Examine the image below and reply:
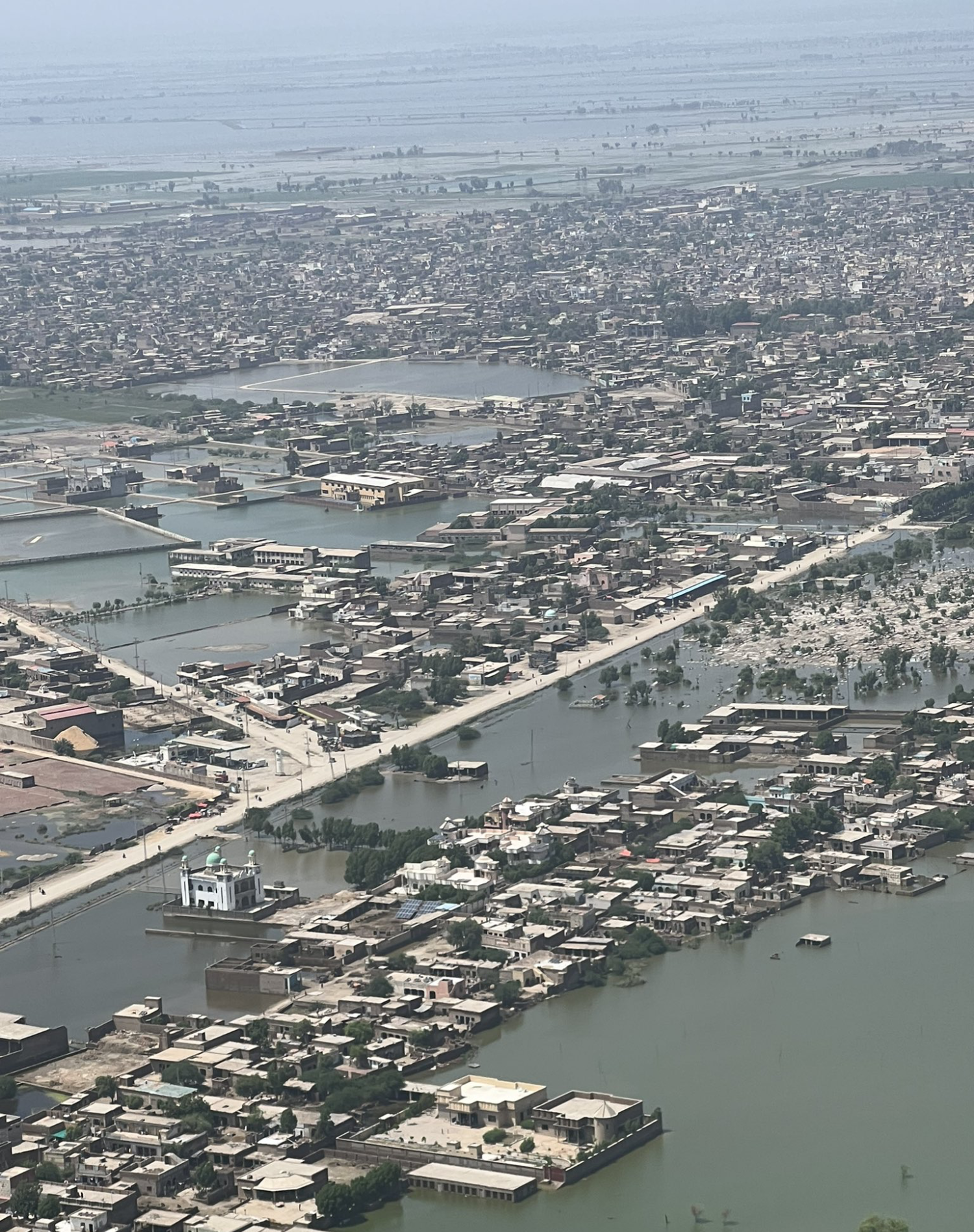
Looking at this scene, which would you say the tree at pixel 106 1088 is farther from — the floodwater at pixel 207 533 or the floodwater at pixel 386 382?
the floodwater at pixel 386 382

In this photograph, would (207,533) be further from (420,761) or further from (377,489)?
(420,761)

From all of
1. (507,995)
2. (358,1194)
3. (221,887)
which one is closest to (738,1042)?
(507,995)

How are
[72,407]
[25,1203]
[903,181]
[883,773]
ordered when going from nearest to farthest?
1. [25,1203]
2. [883,773]
3. [72,407]
4. [903,181]

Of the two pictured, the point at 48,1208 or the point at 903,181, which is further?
the point at 903,181

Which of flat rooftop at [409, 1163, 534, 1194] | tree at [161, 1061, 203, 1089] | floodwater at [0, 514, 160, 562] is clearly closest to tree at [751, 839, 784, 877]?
tree at [161, 1061, 203, 1089]

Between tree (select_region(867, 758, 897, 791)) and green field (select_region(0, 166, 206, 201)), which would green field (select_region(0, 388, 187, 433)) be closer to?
tree (select_region(867, 758, 897, 791))

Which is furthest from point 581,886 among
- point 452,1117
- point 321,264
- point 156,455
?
point 321,264

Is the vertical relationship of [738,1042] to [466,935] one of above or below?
below

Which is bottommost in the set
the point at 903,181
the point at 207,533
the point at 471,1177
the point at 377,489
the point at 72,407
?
the point at 471,1177
